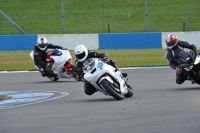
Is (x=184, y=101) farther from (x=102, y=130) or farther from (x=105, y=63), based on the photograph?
(x=102, y=130)

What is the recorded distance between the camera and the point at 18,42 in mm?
33375

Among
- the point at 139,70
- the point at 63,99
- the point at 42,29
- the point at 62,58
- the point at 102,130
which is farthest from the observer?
the point at 42,29

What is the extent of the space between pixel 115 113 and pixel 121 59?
1675cm

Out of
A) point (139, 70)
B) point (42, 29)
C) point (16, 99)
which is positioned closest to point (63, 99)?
point (16, 99)

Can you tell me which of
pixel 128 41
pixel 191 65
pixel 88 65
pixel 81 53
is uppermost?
pixel 81 53

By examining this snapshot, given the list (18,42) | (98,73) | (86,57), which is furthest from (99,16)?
(98,73)

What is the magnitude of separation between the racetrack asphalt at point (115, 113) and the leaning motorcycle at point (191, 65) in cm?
31

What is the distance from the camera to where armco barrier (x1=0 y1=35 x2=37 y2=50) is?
1304 inches

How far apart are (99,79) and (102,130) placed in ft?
12.9

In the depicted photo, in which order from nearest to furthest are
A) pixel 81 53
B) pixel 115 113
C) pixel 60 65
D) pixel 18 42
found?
pixel 115 113 → pixel 81 53 → pixel 60 65 → pixel 18 42

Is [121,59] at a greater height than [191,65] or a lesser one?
lesser

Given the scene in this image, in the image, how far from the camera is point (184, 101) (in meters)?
11.6

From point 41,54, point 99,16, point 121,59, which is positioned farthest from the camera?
point 99,16

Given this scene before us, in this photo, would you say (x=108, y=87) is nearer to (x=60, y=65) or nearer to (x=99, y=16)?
(x=60, y=65)
